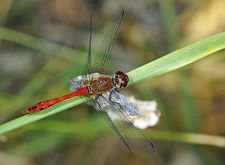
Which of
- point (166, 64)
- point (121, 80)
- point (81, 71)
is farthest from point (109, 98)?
point (81, 71)

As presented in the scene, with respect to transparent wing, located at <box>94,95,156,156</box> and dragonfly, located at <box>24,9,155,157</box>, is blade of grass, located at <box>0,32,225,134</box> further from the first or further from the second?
transparent wing, located at <box>94,95,156,156</box>

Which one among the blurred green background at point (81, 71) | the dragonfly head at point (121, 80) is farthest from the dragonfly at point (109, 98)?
the blurred green background at point (81, 71)

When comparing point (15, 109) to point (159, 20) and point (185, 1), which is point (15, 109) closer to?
point (159, 20)

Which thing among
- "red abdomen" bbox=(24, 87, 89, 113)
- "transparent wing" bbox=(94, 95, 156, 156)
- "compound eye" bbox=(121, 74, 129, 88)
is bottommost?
"transparent wing" bbox=(94, 95, 156, 156)

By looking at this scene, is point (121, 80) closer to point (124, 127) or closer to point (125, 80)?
A: point (125, 80)

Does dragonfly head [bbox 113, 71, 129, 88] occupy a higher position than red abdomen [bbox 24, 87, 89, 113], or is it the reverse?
red abdomen [bbox 24, 87, 89, 113]

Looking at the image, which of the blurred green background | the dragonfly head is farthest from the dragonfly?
the blurred green background

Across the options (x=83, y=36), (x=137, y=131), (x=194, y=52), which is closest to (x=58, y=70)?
(x=83, y=36)

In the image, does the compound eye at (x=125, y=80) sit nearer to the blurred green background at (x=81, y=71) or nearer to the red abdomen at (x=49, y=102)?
the red abdomen at (x=49, y=102)
